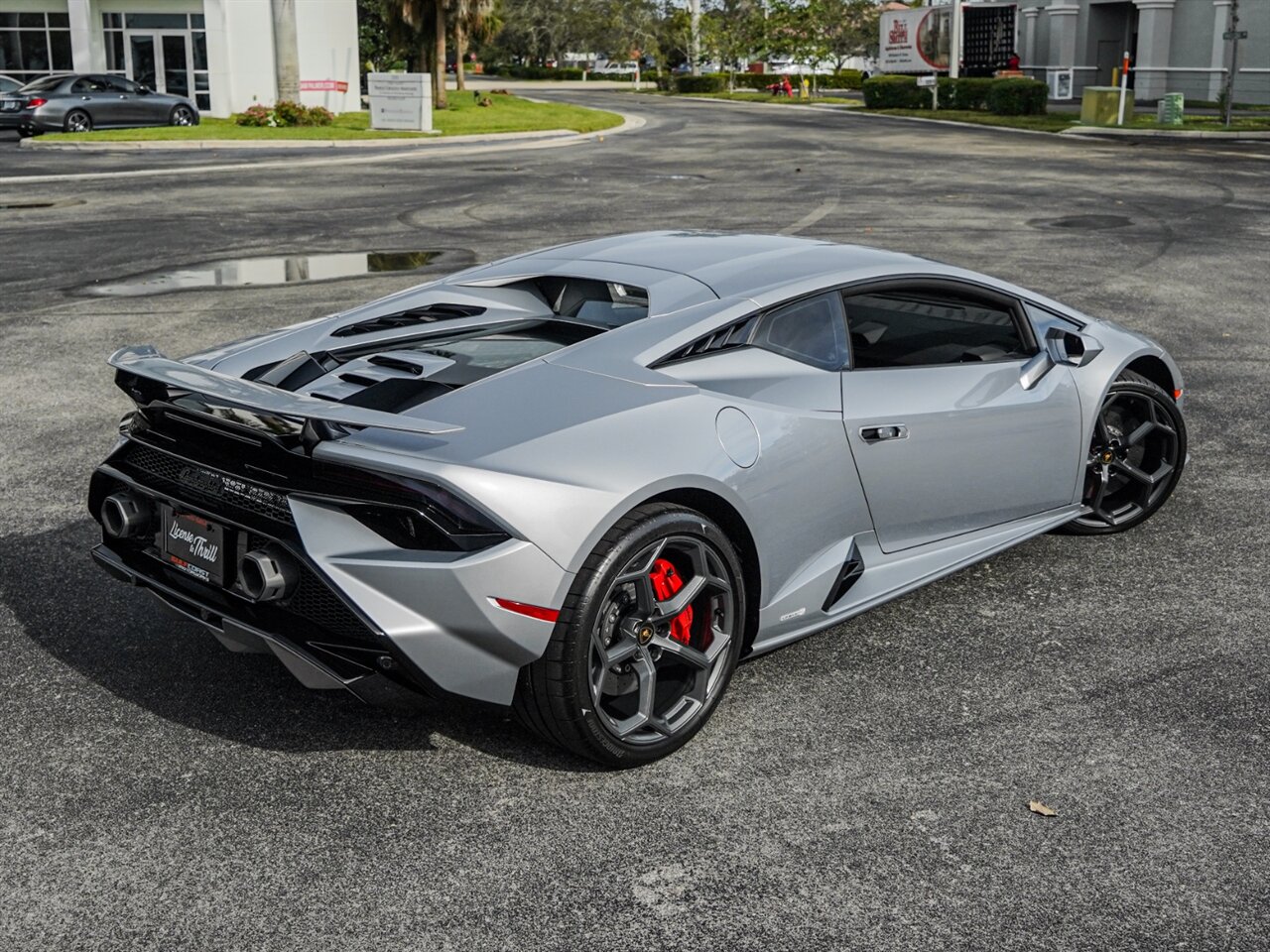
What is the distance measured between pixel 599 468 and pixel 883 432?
1.28 m

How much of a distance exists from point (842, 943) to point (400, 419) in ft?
5.71

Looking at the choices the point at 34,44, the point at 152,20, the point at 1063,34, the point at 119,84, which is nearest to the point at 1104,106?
the point at 1063,34

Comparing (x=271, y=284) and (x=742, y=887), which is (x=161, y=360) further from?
(x=271, y=284)

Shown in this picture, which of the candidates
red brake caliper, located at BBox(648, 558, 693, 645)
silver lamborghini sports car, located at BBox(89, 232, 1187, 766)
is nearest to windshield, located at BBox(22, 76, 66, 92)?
silver lamborghini sports car, located at BBox(89, 232, 1187, 766)

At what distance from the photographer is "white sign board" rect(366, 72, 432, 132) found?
34.9m

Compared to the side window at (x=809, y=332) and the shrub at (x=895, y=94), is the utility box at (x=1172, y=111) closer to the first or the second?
the shrub at (x=895, y=94)

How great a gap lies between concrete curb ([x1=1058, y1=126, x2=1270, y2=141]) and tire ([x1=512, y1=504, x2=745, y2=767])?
3180 cm

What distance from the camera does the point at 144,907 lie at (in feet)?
11.3

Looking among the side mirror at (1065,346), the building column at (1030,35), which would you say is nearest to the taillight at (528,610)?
the side mirror at (1065,346)

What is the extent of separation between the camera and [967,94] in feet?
149

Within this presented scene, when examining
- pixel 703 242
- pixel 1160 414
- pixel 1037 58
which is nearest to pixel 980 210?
pixel 1160 414

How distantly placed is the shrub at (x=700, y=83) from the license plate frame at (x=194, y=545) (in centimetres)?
7657

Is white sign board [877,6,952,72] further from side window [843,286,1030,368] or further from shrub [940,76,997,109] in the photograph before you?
side window [843,286,1030,368]

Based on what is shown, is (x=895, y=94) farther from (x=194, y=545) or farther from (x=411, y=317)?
(x=194, y=545)
